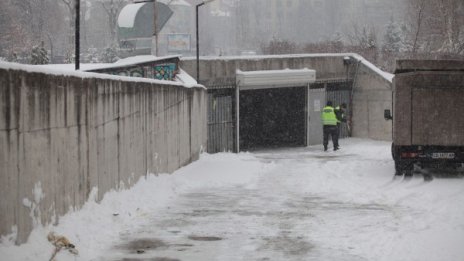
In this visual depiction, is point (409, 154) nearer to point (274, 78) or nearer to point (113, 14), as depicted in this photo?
point (274, 78)

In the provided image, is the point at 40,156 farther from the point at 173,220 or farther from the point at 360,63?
the point at 360,63

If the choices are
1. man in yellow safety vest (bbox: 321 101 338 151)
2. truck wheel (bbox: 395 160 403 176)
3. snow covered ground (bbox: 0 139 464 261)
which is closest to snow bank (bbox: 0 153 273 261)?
snow covered ground (bbox: 0 139 464 261)

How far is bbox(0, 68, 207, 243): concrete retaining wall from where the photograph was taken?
8.29 m

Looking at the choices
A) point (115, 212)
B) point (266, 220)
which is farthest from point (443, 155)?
point (115, 212)

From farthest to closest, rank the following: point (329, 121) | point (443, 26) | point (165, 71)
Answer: point (443, 26) < point (329, 121) < point (165, 71)

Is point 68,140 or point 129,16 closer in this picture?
point 68,140

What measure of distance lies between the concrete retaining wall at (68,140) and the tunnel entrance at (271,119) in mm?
17638

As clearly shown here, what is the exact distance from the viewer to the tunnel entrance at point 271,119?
113ft

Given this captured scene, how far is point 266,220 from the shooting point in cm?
1210

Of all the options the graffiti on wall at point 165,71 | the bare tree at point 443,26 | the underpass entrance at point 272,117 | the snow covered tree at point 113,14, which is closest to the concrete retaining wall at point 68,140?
the graffiti on wall at point 165,71

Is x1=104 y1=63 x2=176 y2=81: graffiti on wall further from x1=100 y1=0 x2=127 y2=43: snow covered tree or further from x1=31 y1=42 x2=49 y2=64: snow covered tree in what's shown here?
x1=100 y1=0 x2=127 y2=43: snow covered tree

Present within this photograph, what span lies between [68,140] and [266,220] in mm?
3493

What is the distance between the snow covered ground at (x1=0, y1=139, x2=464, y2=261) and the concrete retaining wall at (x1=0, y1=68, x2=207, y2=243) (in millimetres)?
283

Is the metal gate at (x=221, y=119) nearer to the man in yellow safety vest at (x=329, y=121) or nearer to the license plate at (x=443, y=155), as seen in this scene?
the man in yellow safety vest at (x=329, y=121)
